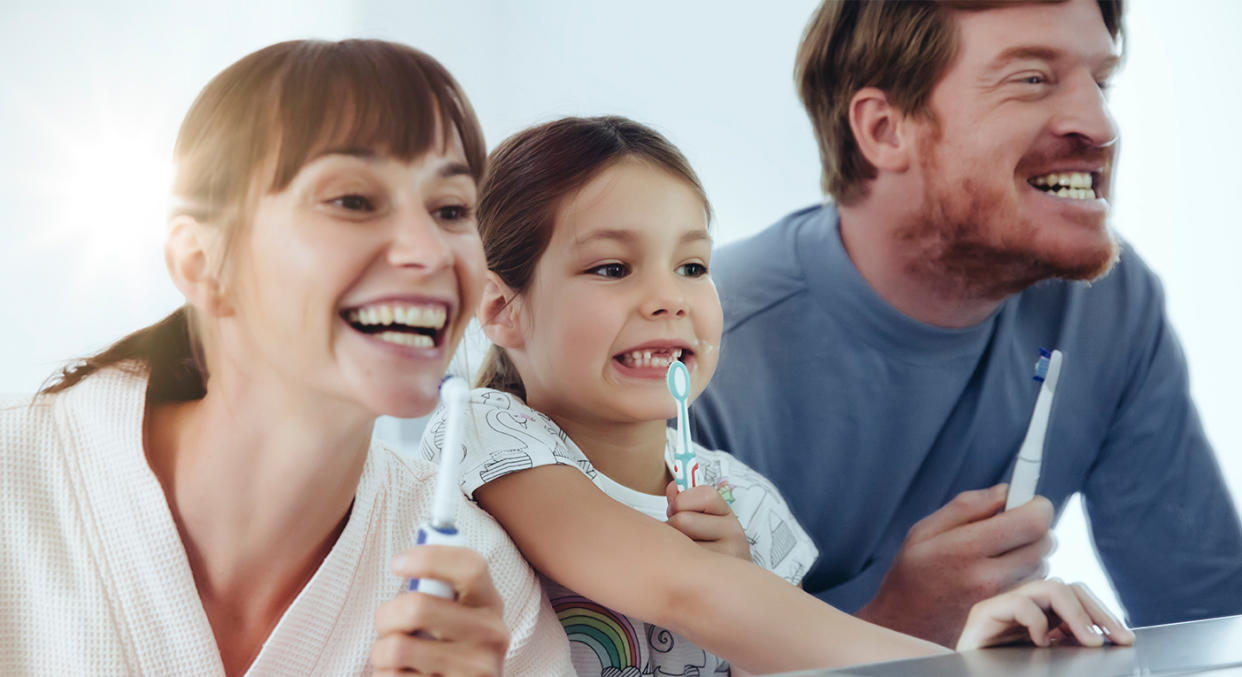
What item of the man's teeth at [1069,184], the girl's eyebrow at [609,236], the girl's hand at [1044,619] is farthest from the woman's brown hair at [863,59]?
the girl's hand at [1044,619]

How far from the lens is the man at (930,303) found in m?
0.81

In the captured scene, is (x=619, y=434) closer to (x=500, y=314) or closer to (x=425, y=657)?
(x=500, y=314)

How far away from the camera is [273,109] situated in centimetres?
51

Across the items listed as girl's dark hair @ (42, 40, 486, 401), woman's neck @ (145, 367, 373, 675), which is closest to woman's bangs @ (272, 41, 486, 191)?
girl's dark hair @ (42, 40, 486, 401)

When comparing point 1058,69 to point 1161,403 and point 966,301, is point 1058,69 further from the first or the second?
point 1161,403

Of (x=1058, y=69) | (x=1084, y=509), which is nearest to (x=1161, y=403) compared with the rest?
(x=1084, y=509)

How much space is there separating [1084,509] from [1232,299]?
0.24 meters

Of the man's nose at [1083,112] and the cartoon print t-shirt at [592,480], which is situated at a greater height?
the man's nose at [1083,112]

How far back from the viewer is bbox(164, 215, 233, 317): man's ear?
50 cm

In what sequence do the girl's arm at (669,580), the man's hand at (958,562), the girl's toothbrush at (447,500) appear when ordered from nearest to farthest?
the girl's toothbrush at (447,500), the girl's arm at (669,580), the man's hand at (958,562)

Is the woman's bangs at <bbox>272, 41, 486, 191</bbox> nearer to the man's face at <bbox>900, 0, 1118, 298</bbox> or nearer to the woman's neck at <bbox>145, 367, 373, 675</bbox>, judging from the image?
the woman's neck at <bbox>145, 367, 373, 675</bbox>

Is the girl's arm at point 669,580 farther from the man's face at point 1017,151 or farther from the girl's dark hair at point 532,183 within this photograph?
the man's face at point 1017,151

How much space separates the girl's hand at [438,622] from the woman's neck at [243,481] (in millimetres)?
86

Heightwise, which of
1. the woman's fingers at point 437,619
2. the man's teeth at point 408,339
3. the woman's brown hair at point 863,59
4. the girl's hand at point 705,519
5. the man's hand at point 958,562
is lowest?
the man's hand at point 958,562
